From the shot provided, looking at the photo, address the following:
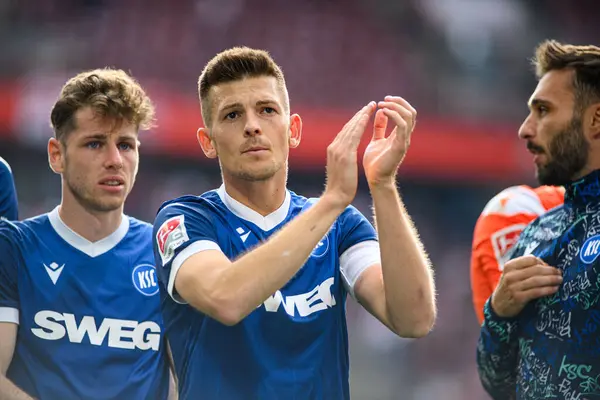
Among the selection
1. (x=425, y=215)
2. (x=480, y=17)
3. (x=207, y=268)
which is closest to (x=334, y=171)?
(x=207, y=268)

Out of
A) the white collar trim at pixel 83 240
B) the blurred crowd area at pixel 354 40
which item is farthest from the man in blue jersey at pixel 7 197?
the blurred crowd area at pixel 354 40

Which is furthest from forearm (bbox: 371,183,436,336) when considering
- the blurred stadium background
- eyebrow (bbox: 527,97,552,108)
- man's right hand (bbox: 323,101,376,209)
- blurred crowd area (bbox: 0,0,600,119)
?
blurred crowd area (bbox: 0,0,600,119)

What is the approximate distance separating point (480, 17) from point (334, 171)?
13481 millimetres

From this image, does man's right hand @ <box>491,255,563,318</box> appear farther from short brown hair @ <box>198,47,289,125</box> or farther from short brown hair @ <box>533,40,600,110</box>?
short brown hair @ <box>198,47,289,125</box>

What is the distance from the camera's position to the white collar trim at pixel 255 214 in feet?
10.2

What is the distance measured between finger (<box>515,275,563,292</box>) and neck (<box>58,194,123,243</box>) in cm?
163

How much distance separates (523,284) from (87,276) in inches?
64.5

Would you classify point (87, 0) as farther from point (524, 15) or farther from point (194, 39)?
point (524, 15)

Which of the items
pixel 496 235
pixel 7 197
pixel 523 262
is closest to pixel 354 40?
pixel 496 235

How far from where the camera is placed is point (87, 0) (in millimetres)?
13969

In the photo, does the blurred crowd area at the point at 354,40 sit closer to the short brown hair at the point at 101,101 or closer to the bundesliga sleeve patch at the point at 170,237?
the short brown hair at the point at 101,101

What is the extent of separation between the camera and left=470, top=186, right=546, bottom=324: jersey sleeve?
13.8 feet

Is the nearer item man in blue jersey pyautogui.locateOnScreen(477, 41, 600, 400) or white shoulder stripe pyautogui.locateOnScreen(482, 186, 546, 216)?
man in blue jersey pyautogui.locateOnScreen(477, 41, 600, 400)

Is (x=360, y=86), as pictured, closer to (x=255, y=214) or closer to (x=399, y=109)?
(x=255, y=214)
